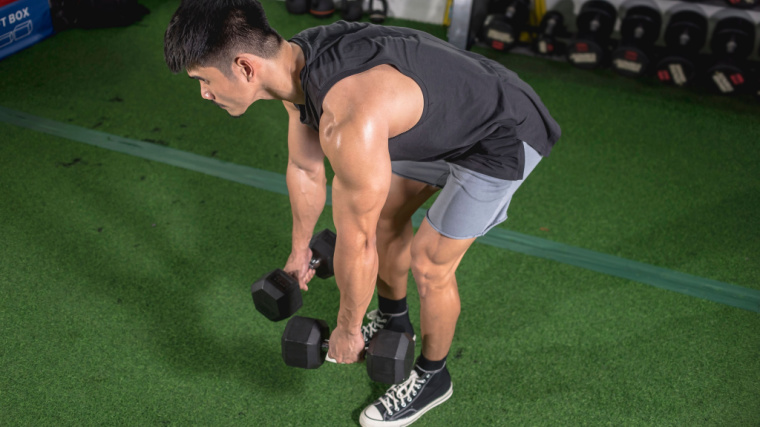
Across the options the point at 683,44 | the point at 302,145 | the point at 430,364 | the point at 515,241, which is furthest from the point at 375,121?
the point at 683,44

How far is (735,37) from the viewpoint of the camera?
3.70 meters

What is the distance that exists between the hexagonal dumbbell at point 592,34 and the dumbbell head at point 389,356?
289cm

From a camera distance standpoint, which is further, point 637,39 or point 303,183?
point 637,39

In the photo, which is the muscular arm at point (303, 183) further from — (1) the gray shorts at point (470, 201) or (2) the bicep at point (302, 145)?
(1) the gray shorts at point (470, 201)

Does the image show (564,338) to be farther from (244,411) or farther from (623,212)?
(244,411)

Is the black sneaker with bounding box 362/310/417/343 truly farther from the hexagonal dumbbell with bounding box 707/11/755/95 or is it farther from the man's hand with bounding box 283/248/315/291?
the hexagonal dumbbell with bounding box 707/11/755/95

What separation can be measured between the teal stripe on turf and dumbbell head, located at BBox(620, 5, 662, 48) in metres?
1.94

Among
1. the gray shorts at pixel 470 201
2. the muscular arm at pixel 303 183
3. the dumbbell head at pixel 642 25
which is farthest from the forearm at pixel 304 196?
the dumbbell head at pixel 642 25

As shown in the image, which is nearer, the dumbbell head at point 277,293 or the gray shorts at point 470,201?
the gray shorts at point 470,201

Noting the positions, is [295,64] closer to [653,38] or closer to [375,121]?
[375,121]

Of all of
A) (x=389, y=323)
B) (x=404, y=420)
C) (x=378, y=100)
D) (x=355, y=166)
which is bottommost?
(x=404, y=420)

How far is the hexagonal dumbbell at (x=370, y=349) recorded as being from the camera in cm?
164

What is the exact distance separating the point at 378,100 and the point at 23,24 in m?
3.76

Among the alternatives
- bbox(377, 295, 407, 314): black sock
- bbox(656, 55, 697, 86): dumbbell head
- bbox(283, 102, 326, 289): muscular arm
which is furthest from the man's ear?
bbox(656, 55, 697, 86): dumbbell head
